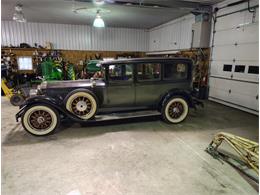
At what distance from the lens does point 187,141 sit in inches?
135

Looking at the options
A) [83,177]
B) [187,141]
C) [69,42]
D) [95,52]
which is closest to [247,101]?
[187,141]

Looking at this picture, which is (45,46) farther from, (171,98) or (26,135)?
(171,98)

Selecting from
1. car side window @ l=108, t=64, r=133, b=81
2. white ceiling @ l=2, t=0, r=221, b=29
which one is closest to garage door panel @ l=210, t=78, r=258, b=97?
white ceiling @ l=2, t=0, r=221, b=29

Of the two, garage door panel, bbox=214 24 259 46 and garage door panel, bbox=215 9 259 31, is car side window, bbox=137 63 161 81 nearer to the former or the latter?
garage door panel, bbox=214 24 259 46

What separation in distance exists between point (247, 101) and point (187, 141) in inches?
119

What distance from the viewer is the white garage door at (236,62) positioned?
499 cm

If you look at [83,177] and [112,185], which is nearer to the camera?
[112,185]

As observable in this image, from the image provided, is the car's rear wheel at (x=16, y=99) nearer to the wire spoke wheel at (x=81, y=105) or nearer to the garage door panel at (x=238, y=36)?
the wire spoke wheel at (x=81, y=105)

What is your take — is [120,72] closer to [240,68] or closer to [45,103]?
[45,103]

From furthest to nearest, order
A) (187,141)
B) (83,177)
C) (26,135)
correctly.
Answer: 1. (26,135)
2. (187,141)
3. (83,177)

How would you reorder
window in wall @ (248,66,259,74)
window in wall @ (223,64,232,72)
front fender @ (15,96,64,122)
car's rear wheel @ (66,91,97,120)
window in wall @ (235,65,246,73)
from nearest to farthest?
front fender @ (15,96,64,122) < car's rear wheel @ (66,91,97,120) < window in wall @ (248,66,259,74) < window in wall @ (235,65,246,73) < window in wall @ (223,64,232,72)

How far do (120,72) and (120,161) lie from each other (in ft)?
6.54

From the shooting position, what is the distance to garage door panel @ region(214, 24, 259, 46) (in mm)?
4913

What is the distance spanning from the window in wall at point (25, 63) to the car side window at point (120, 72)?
7489mm
